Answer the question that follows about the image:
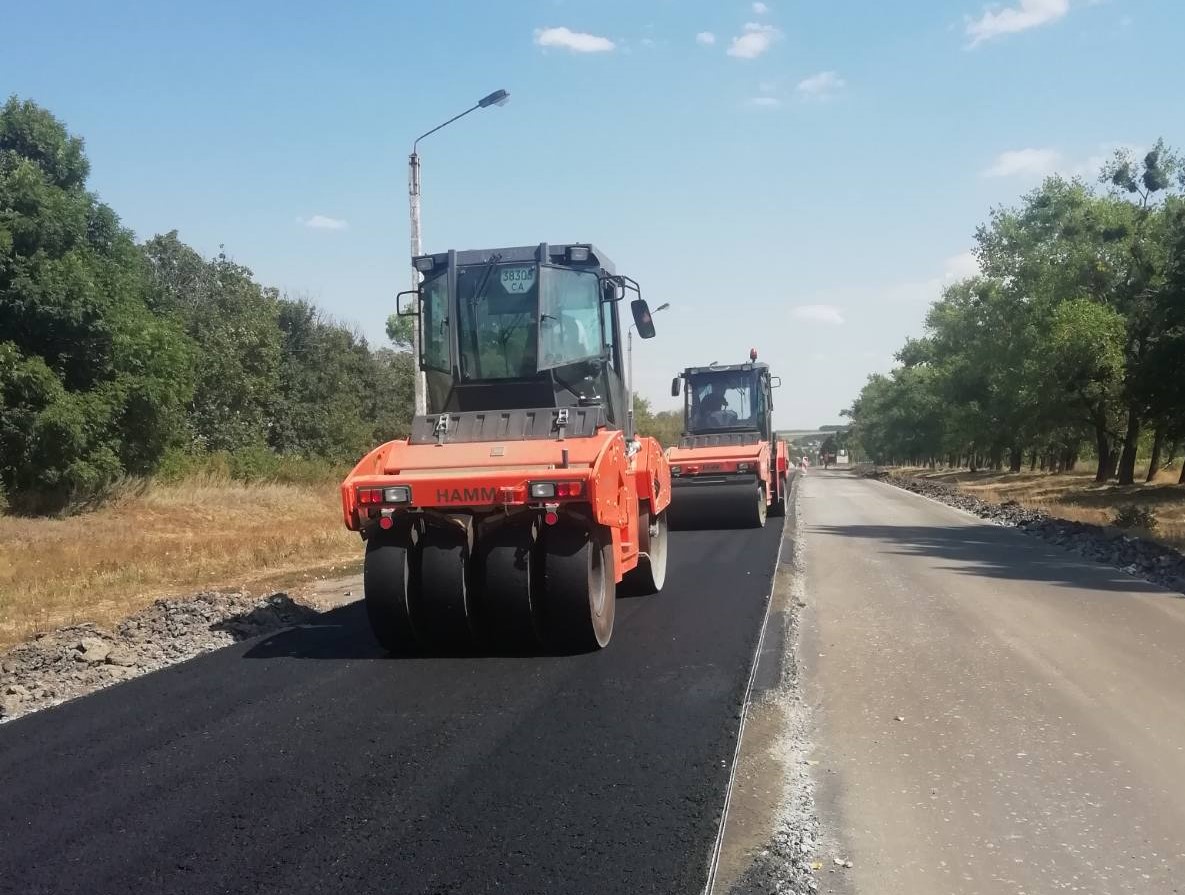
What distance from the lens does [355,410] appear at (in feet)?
122

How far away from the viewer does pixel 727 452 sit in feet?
59.8

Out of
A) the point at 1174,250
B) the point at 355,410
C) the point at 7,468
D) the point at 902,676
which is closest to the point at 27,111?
the point at 7,468

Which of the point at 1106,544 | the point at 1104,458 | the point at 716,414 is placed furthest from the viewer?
the point at 1104,458

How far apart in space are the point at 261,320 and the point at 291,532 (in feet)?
43.2

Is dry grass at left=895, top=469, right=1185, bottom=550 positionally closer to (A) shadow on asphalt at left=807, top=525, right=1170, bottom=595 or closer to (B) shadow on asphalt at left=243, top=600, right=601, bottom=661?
(A) shadow on asphalt at left=807, top=525, right=1170, bottom=595

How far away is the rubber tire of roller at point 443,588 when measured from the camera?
7.40 m

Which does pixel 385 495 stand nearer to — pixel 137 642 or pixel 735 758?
pixel 137 642

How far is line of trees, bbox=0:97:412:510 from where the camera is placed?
1933 cm

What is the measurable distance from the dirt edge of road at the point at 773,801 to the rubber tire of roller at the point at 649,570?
8.43 ft

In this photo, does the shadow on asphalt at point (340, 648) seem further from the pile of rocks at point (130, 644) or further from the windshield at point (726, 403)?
the windshield at point (726, 403)

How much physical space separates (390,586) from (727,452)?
11.5 meters

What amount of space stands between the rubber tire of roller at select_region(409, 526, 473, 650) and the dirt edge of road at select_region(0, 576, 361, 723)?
7.20 ft

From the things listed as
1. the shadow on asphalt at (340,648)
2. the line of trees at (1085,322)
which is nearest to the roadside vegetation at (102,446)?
the shadow on asphalt at (340,648)

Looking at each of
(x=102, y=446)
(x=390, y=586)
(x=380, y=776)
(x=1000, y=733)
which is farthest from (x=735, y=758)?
(x=102, y=446)
